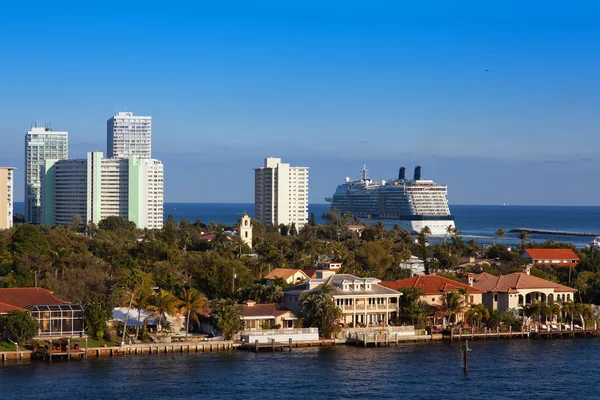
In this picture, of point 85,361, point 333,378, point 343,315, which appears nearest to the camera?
point 333,378

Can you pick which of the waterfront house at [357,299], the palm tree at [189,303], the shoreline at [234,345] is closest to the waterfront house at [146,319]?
the palm tree at [189,303]

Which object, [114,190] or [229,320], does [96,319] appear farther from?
[114,190]

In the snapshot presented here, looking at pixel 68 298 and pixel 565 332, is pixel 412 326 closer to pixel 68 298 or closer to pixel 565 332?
pixel 565 332

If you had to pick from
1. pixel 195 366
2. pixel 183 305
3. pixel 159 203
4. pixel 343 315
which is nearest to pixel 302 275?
pixel 343 315

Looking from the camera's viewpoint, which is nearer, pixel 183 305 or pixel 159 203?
pixel 183 305

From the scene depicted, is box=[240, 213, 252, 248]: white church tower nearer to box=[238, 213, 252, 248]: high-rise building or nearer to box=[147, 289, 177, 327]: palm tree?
box=[238, 213, 252, 248]: high-rise building

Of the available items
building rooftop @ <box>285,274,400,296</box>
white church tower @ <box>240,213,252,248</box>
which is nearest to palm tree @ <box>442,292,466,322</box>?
building rooftop @ <box>285,274,400,296</box>

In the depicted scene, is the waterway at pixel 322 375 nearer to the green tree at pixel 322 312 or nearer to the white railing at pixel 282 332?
the white railing at pixel 282 332
